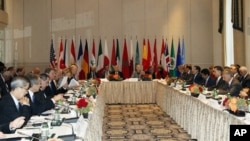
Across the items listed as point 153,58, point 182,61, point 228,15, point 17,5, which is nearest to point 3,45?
point 17,5

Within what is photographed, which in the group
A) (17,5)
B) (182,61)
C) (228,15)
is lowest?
(182,61)

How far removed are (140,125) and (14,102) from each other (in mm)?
3836

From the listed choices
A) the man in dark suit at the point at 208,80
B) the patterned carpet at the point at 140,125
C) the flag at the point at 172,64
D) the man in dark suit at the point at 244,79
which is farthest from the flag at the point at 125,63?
the man in dark suit at the point at 244,79

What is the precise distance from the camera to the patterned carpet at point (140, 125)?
6.24m

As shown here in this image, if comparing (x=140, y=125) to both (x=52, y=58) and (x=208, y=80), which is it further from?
(x=52, y=58)

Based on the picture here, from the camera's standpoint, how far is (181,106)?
692cm

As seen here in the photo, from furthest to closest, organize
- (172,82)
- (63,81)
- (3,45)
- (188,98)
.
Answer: (3,45) → (172,82) → (63,81) → (188,98)

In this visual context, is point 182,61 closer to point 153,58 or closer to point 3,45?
point 153,58

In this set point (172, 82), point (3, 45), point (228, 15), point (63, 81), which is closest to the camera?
point (63, 81)

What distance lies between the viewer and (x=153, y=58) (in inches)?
502

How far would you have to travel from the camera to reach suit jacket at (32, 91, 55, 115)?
4.77 metres

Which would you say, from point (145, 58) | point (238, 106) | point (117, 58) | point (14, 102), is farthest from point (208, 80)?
point (14, 102)

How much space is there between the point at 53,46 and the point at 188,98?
7879mm

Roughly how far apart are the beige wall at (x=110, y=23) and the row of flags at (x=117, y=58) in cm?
38
